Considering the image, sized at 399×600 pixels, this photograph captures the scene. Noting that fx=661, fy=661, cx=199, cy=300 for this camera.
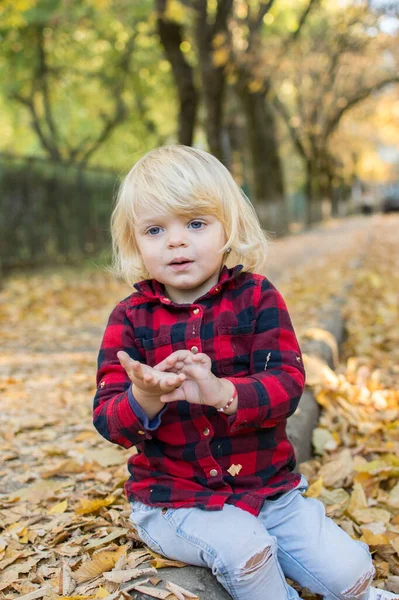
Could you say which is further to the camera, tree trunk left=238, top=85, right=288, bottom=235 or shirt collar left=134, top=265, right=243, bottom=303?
tree trunk left=238, top=85, right=288, bottom=235

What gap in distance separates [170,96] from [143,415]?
23.9 m

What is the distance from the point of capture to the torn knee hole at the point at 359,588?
206 centimetres

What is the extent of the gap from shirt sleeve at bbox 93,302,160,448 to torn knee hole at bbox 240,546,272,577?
474 millimetres

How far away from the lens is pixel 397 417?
3.74m

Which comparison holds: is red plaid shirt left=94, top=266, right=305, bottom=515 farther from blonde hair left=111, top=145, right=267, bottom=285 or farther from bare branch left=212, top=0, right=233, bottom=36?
bare branch left=212, top=0, right=233, bottom=36

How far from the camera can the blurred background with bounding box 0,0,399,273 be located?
37.8 ft

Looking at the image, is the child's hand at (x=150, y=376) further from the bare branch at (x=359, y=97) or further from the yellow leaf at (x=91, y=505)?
the bare branch at (x=359, y=97)

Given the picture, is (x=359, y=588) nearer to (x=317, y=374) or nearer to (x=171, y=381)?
(x=171, y=381)

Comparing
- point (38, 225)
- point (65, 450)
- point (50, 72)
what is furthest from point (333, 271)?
point (50, 72)

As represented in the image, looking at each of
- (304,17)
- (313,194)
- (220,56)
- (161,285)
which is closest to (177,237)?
(161,285)

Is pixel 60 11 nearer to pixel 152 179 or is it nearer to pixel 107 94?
pixel 107 94

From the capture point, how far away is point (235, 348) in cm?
221

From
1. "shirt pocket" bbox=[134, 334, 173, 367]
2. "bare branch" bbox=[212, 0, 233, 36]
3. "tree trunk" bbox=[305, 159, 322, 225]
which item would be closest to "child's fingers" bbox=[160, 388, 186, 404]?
"shirt pocket" bbox=[134, 334, 173, 367]

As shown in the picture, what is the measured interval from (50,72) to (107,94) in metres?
2.95
